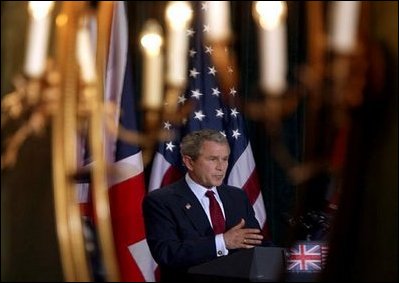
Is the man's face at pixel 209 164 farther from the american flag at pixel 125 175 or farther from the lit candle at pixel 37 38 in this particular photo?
the lit candle at pixel 37 38

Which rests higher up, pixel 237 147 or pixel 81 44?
pixel 81 44

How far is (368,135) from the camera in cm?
224

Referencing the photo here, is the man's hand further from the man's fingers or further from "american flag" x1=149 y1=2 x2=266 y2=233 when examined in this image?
"american flag" x1=149 y1=2 x2=266 y2=233

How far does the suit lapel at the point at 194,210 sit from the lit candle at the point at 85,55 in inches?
33.3

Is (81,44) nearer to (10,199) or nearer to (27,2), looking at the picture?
(27,2)

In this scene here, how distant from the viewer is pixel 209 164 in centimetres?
305

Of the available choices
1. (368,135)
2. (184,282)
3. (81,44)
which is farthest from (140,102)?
(368,135)

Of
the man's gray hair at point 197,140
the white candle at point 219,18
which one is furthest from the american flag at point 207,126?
the white candle at point 219,18

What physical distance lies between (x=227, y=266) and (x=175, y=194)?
445 mm

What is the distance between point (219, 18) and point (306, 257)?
2.36ft

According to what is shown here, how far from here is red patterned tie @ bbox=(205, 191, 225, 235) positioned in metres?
3.03

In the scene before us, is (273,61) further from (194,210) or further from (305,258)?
(194,210)

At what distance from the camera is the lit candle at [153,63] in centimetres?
245

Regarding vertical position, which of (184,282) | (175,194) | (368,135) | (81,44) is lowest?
(184,282)
